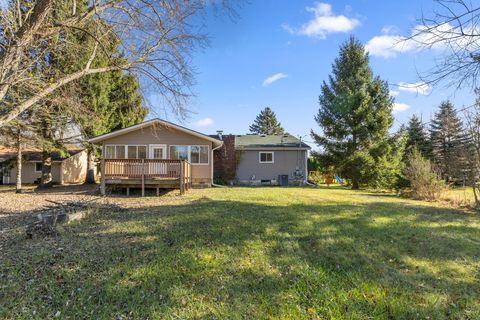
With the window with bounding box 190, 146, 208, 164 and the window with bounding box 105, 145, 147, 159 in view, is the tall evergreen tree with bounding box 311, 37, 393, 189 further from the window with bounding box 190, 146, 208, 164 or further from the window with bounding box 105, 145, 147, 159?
the window with bounding box 105, 145, 147, 159

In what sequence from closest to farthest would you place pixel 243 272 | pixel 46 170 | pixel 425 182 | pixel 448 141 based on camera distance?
pixel 243 272 → pixel 425 182 → pixel 46 170 → pixel 448 141

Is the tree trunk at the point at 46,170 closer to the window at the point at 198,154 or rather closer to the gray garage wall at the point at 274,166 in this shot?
the window at the point at 198,154

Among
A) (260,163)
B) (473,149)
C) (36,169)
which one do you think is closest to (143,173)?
(260,163)

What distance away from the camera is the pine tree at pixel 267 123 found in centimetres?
5306

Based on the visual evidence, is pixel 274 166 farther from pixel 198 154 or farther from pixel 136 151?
pixel 136 151

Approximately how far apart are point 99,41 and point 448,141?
109 feet

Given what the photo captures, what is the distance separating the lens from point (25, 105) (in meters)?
5.26

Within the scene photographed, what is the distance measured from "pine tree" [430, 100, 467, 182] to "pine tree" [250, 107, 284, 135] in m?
25.9

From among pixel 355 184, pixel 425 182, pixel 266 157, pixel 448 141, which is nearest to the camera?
pixel 425 182

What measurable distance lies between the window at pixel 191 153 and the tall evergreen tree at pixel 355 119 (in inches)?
337

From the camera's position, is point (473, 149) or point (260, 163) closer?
point (473, 149)

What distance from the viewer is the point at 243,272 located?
3982 mm

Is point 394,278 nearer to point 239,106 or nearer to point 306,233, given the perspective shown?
point 306,233

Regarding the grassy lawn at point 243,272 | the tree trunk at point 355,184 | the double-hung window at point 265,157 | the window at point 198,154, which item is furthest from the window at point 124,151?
the tree trunk at point 355,184
